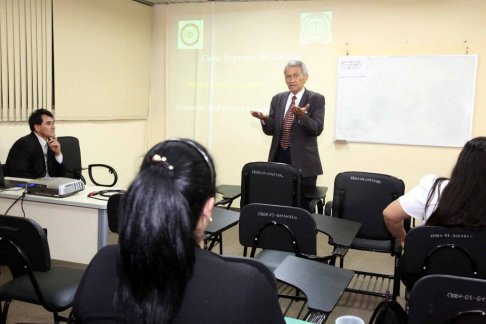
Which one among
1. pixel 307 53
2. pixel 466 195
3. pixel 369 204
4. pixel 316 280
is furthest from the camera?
pixel 307 53

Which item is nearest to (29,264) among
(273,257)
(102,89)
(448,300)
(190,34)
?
(273,257)

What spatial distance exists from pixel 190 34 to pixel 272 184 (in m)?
3.31

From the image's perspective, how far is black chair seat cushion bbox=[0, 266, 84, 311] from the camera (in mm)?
2119

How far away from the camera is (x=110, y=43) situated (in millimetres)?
5426

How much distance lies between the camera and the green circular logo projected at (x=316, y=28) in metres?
5.33

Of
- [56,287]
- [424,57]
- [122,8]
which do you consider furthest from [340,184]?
[122,8]

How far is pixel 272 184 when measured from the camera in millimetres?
3395

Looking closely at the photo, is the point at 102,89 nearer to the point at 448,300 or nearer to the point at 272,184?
the point at 272,184

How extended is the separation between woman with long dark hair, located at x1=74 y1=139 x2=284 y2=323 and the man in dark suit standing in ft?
9.44

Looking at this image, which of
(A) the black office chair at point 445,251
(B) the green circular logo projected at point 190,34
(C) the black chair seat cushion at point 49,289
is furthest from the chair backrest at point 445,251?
(B) the green circular logo projected at point 190,34

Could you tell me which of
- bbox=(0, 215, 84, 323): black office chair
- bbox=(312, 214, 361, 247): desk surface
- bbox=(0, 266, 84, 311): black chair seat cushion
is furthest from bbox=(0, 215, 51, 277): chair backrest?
bbox=(312, 214, 361, 247): desk surface

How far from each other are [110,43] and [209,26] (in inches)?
50.2

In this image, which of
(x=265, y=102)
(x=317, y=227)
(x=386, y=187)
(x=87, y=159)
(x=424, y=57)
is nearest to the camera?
(x=317, y=227)

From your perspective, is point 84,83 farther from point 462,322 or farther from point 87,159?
point 462,322
